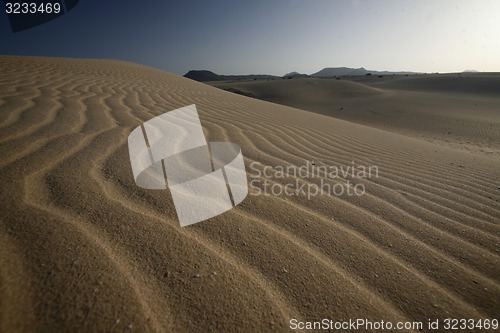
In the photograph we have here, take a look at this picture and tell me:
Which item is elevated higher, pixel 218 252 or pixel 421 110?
pixel 218 252

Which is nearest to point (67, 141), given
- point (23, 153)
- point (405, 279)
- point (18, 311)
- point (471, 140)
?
point (23, 153)

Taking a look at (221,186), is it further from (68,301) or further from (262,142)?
(262,142)

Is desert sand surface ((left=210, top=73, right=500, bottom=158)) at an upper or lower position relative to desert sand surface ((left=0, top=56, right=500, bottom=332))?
lower

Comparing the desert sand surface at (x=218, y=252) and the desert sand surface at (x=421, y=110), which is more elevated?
the desert sand surface at (x=218, y=252)

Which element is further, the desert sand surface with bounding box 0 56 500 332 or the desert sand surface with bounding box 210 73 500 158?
the desert sand surface with bounding box 210 73 500 158

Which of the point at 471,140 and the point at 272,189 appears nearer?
the point at 272,189

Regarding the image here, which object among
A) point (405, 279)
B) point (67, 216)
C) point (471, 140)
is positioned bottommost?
point (471, 140)

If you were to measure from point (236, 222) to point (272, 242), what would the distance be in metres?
0.23

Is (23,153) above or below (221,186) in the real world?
above

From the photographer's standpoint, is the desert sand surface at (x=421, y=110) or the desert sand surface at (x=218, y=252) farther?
the desert sand surface at (x=421, y=110)

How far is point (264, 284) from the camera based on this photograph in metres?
0.98

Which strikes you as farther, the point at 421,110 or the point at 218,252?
the point at 421,110

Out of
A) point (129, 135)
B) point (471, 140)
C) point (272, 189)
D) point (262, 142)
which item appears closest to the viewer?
A: point (272, 189)

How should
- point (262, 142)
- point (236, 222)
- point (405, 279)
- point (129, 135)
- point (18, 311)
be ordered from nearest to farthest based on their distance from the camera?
point (18, 311) → point (405, 279) → point (236, 222) → point (129, 135) → point (262, 142)
